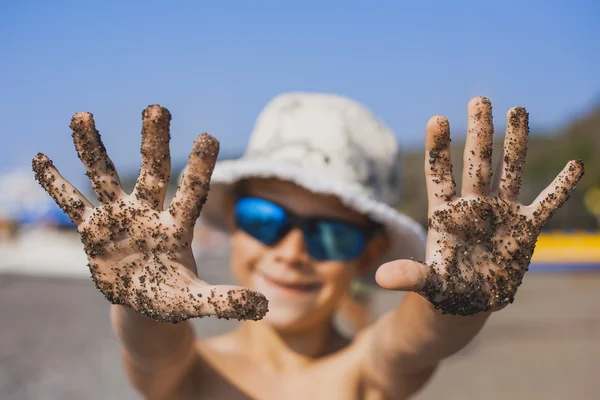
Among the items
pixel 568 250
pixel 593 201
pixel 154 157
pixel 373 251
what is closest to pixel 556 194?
pixel 154 157

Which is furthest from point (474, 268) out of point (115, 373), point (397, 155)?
point (115, 373)

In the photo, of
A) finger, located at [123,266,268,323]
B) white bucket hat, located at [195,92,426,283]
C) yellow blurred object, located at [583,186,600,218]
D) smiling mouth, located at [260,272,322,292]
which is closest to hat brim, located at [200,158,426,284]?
white bucket hat, located at [195,92,426,283]

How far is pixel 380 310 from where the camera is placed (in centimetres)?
1038

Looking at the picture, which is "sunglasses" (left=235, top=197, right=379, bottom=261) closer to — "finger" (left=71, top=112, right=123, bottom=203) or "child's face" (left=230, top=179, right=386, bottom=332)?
"child's face" (left=230, top=179, right=386, bottom=332)

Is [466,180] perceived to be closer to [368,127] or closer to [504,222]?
[504,222]

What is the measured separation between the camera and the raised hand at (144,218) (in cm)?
144

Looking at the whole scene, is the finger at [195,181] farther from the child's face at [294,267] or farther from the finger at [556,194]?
the child's face at [294,267]

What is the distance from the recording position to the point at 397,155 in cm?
263

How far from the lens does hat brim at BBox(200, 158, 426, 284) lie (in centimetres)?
228

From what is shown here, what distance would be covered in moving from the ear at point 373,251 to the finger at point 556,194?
1.06m

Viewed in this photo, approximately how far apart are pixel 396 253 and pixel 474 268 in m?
1.15

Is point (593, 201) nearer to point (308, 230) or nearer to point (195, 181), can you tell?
point (308, 230)

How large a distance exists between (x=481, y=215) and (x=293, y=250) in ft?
3.15

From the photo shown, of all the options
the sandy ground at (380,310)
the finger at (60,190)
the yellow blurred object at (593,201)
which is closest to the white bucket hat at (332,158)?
the finger at (60,190)
